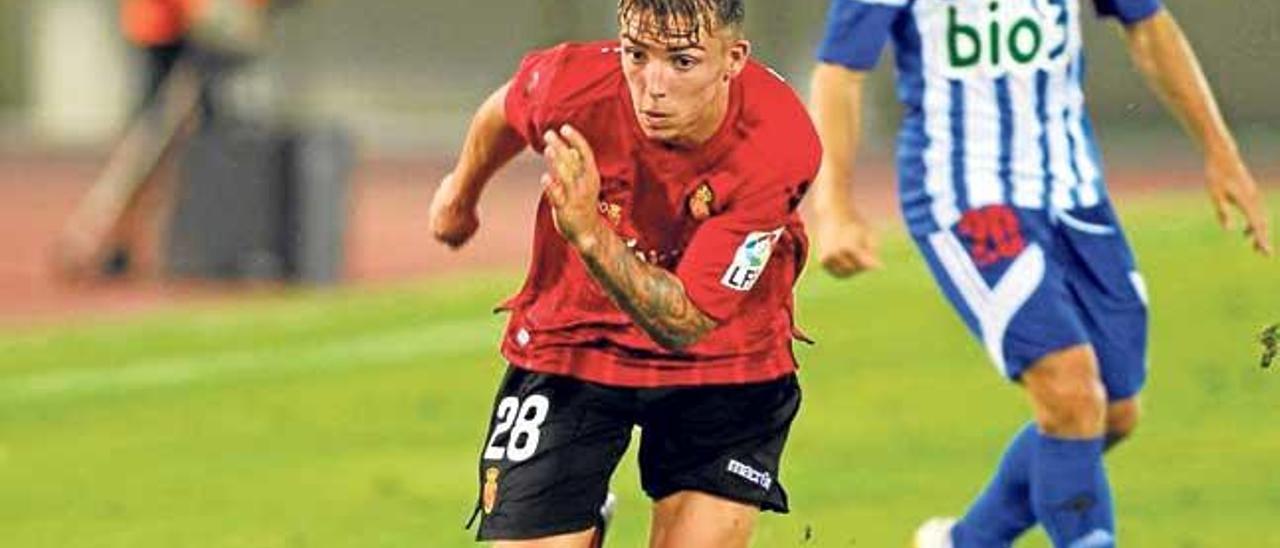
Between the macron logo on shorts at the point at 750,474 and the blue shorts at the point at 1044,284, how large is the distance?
5.38 ft

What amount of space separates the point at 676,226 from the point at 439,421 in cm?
A: 856

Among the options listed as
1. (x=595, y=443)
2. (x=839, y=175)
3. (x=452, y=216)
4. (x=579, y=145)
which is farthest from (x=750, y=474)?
(x=839, y=175)

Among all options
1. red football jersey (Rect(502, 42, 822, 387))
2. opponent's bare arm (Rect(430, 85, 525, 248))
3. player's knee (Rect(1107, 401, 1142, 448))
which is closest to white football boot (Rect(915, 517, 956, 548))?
→ player's knee (Rect(1107, 401, 1142, 448))

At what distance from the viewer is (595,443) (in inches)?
308

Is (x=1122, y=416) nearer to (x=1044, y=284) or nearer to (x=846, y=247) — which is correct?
(x=1044, y=284)

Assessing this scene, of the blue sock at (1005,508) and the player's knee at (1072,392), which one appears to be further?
the blue sock at (1005,508)

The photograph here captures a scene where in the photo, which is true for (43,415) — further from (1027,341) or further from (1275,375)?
(1027,341)

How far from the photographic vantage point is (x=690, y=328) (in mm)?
7285

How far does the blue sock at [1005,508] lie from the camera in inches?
384

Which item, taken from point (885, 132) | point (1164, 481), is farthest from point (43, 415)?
point (885, 132)

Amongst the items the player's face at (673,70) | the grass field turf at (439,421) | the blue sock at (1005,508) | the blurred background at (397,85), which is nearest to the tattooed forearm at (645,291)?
the player's face at (673,70)

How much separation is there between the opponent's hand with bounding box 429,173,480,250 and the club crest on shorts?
20.3 inches

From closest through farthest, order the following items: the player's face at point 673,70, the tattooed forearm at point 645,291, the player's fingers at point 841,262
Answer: the tattooed forearm at point 645,291 < the player's face at point 673,70 < the player's fingers at point 841,262

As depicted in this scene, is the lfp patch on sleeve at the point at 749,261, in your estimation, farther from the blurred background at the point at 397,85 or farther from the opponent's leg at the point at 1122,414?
the blurred background at the point at 397,85
